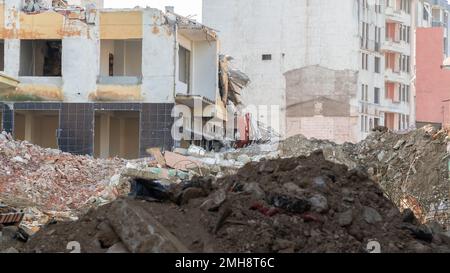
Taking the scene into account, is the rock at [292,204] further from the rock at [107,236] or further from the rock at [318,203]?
the rock at [107,236]

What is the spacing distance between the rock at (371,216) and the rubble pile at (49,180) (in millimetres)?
8339

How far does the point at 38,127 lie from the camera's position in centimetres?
3728

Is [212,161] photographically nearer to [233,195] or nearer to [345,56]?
[233,195]

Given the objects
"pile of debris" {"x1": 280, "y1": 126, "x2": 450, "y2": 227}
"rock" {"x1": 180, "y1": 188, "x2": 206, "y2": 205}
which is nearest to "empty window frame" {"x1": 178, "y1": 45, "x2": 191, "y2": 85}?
"pile of debris" {"x1": 280, "y1": 126, "x2": 450, "y2": 227}

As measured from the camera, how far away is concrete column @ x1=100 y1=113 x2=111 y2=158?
36281 mm

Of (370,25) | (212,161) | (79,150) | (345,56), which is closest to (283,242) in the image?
(212,161)

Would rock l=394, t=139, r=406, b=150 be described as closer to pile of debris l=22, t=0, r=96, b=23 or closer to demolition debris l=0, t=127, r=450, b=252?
demolition debris l=0, t=127, r=450, b=252

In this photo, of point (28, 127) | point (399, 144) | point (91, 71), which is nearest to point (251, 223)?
point (399, 144)

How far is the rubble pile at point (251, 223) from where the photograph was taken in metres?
8.35

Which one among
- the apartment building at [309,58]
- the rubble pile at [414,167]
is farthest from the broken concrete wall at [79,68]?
the apartment building at [309,58]

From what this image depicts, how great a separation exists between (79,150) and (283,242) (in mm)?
26359

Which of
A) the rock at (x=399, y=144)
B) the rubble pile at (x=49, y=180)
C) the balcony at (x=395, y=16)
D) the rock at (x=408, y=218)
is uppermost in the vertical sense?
the balcony at (x=395, y=16)

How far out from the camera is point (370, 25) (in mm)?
60250
